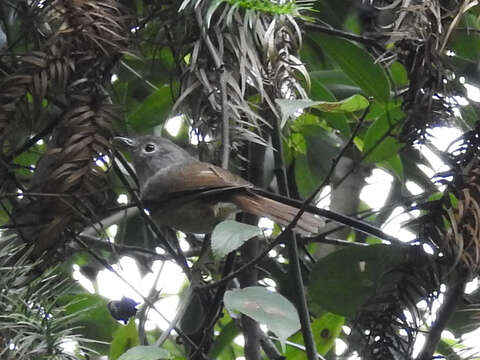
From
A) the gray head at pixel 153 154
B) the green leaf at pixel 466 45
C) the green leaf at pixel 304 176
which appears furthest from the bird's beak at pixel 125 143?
the green leaf at pixel 466 45

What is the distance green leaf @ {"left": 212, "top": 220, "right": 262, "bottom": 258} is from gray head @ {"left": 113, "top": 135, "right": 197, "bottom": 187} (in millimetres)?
1331

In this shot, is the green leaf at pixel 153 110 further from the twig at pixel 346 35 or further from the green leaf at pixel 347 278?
the green leaf at pixel 347 278

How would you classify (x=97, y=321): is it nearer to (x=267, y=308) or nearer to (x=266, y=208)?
(x=266, y=208)

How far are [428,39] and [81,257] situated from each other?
1870 millimetres

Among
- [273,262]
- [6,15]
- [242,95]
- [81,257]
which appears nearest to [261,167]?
[273,262]

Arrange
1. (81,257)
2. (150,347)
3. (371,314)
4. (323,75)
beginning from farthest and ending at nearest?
(81,257), (323,75), (371,314), (150,347)

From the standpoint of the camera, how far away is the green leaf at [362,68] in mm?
2646

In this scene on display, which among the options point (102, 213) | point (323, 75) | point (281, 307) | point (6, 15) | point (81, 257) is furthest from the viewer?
point (81, 257)

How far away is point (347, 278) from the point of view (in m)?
2.53

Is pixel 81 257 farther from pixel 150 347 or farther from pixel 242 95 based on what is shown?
pixel 150 347

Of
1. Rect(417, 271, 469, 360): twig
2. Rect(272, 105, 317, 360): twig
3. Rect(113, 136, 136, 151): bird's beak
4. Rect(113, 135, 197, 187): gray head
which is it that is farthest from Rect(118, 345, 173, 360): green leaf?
Rect(113, 135, 197, 187): gray head

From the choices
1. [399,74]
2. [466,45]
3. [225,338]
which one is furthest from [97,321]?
[466,45]

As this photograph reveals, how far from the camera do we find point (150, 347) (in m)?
1.67

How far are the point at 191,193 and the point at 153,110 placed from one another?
0.29m
